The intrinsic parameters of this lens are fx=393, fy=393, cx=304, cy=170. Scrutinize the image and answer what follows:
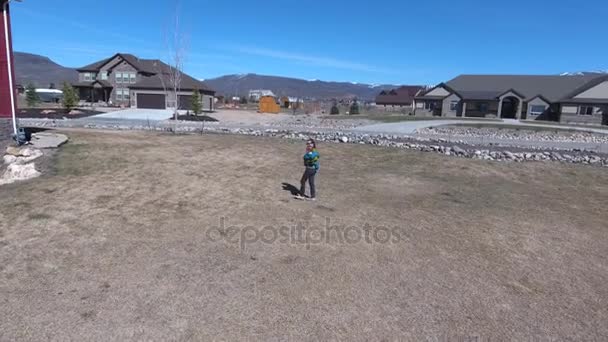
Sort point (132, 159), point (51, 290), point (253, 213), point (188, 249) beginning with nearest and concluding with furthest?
point (51, 290) → point (188, 249) → point (253, 213) → point (132, 159)

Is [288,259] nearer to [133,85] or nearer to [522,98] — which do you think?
[133,85]

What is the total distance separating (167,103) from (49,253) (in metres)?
46.8

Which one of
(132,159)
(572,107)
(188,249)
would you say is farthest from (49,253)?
(572,107)

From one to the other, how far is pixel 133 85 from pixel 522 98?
49819 mm

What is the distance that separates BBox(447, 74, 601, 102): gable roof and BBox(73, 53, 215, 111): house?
1480 inches

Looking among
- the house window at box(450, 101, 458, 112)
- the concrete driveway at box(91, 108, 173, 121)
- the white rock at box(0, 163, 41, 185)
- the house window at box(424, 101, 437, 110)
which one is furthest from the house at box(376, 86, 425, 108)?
the white rock at box(0, 163, 41, 185)

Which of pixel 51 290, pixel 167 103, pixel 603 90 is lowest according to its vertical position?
pixel 51 290

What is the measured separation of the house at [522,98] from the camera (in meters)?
46.2

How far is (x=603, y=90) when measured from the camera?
4625 centimetres

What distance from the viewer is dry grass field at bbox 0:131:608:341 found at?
4.05 metres

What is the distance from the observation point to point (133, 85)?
49.7 metres

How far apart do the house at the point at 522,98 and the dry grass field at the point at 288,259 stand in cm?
4462

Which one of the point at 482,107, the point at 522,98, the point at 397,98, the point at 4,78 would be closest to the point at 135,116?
the point at 4,78

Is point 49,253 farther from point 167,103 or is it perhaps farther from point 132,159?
point 167,103
